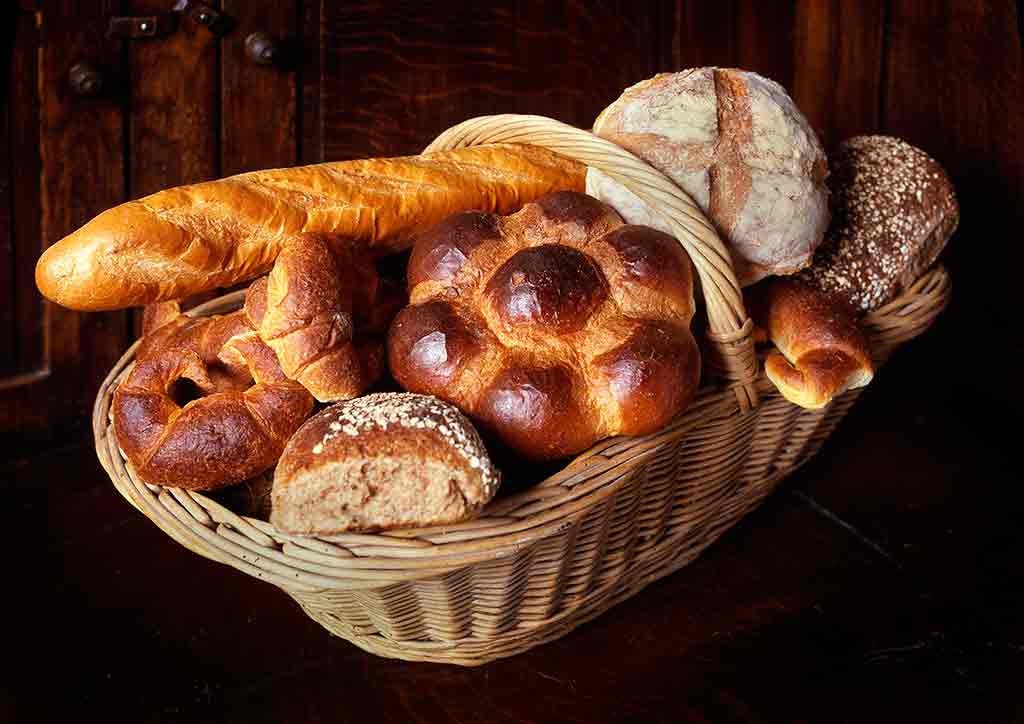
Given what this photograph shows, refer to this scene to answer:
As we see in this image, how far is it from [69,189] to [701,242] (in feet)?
5.27

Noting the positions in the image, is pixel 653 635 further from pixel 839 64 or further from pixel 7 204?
pixel 839 64

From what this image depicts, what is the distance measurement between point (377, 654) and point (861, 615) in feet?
2.48

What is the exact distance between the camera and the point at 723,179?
138 cm

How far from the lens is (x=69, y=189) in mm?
2148

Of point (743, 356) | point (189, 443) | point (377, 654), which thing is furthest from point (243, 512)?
point (743, 356)

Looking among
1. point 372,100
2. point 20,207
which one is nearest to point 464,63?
point 372,100

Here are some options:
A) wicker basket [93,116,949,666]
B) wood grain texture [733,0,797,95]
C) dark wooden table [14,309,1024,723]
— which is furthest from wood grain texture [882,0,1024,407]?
wicker basket [93,116,949,666]

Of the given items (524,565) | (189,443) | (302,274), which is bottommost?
(524,565)

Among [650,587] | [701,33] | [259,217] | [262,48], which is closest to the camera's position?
[259,217]

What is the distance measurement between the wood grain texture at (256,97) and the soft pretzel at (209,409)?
1134 mm

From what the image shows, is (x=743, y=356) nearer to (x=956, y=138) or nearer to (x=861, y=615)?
(x=861, y=615)

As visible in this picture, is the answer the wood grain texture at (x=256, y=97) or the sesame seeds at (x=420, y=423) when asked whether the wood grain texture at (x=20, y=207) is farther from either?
the sesame seeds at (x=420, y=423)

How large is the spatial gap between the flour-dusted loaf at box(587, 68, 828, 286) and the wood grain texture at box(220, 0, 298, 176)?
1.16 m

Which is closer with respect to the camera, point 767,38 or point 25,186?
point 25,186
